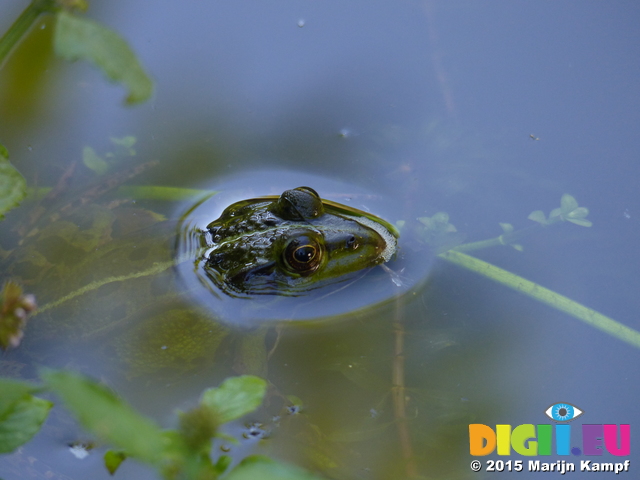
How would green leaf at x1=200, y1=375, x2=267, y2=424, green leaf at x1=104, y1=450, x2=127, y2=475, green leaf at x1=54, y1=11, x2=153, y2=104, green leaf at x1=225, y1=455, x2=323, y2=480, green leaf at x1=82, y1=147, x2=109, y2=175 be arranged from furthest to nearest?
green leaf at x1=82, y1=147, x2=109, y2=175, green leaf at x1=104, y1=450, x2=127, y2=475, green leaf at x1=200, y1=375, x2=267, y2=424, green leaf at x1=54, y1=11, x2=153, y2=104, green leaf at x1=225, y1=455, x2=323, y2=480

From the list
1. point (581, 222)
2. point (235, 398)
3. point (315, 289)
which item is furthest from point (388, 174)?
point (235, 398)

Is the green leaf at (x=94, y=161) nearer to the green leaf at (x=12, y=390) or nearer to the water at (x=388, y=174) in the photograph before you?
the water at (x=388, y=174)

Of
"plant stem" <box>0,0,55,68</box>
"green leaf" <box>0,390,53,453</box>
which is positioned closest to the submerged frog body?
"green leaf" <box>0,390,53,453</box>

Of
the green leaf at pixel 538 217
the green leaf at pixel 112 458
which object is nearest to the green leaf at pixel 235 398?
the green leaf at pixel 112 458

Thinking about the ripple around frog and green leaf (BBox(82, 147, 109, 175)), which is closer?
the ripple around frog

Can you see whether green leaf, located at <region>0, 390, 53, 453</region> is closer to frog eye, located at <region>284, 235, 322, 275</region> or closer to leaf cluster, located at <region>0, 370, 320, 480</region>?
leaf cluster, located at <region>0, 370, 320, 480</region>

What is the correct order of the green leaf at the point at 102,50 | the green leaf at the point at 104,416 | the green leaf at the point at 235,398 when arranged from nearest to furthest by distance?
the green leaf at the point at 104,416 → the green leaf at the point at 102,50 → the green leaf at the point at 235,398
